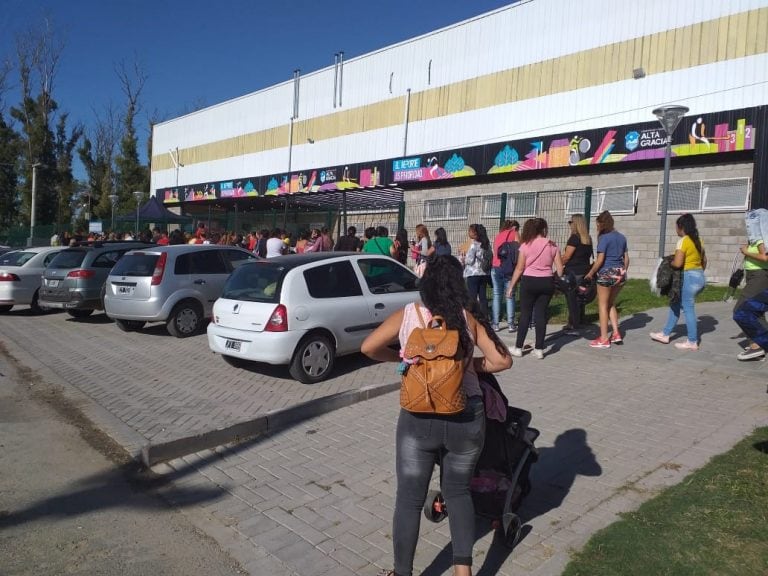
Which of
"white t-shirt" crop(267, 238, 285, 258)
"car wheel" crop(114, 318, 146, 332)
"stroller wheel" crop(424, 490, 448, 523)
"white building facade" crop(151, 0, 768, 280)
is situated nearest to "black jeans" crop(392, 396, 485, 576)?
"stroller wheel" crop(424, 490, 448, 523)

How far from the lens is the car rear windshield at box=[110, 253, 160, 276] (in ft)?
35.1

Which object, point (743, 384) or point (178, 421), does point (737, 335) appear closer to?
point (743, 384)

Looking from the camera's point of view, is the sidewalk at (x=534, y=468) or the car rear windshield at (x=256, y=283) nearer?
the sidewalk at (x=534, y=468)

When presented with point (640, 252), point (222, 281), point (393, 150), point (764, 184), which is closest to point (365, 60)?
point (393, 150)

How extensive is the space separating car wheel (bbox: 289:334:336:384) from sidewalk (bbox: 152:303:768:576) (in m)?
1.13

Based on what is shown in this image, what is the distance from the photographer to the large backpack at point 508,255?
9.51m

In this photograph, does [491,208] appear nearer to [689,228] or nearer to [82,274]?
[689,228]

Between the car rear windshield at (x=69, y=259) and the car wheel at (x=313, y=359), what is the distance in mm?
7729

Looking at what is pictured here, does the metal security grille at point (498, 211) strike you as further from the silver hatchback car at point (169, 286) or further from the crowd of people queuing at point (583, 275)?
the silver hatchback car at point (169, 286)

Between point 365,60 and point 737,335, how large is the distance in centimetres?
2668

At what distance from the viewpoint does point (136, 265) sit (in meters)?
10.9

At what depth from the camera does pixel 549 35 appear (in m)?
23.4

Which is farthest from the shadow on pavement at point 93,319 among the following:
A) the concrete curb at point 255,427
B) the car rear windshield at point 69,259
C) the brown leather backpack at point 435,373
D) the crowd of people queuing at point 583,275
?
the brown leather backpack at point 435,373

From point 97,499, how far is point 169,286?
6555mm
